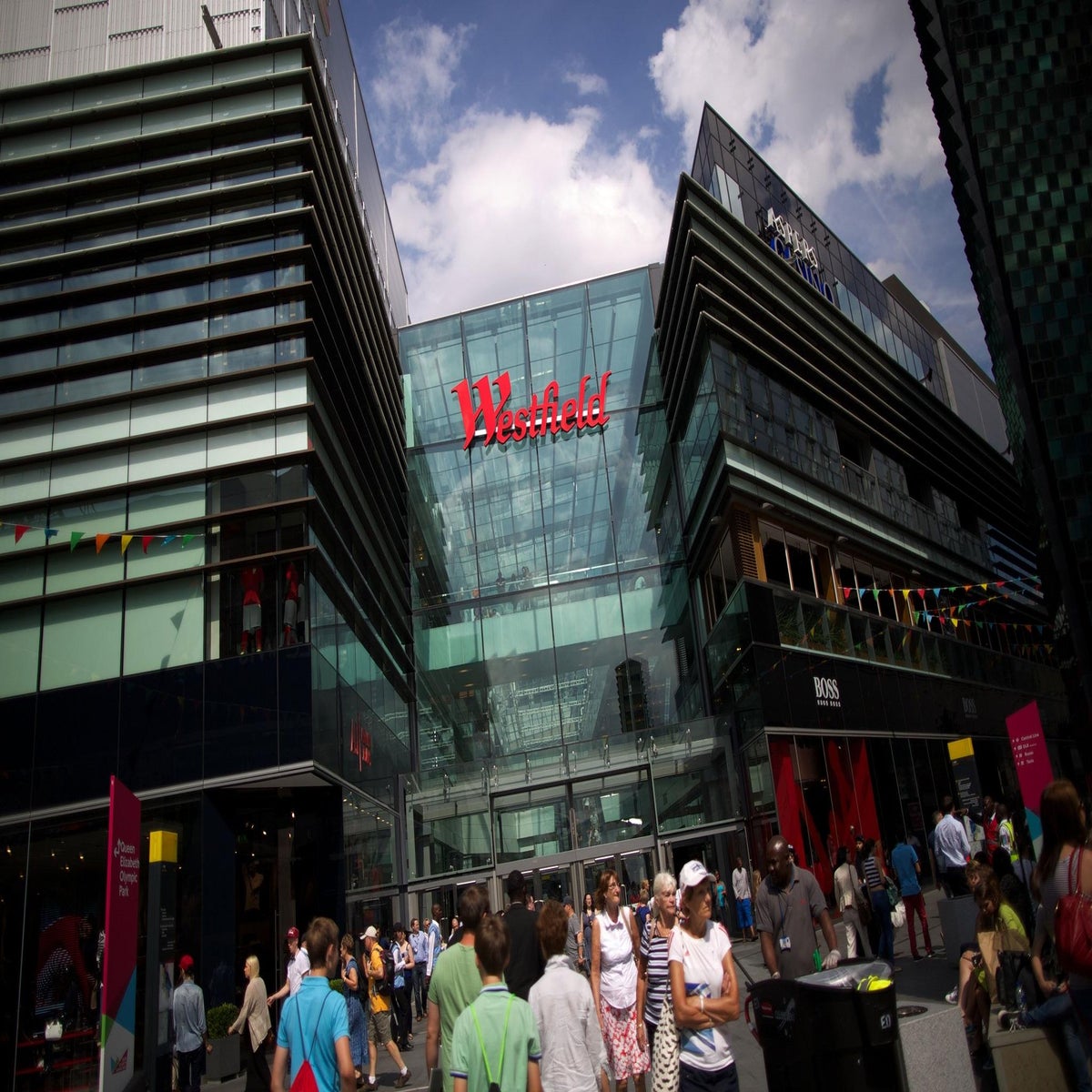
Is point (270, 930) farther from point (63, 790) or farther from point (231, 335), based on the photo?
point (231, 335)

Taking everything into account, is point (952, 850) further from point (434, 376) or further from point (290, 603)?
point (434, 376)

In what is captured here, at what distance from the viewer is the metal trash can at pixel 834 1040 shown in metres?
5.64

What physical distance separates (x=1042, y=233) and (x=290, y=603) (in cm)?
1335

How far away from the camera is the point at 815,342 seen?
29453mm

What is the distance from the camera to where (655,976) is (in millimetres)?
7090

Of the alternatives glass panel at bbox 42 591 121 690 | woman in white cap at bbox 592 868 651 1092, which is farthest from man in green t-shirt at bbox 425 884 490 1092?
glass panel at bbox 42 591 121 690

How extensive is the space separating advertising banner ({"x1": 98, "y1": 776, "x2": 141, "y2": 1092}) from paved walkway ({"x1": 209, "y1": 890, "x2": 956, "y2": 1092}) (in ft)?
12.8

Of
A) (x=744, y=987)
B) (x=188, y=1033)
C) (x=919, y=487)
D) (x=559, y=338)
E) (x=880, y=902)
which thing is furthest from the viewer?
(x=919, y=487)

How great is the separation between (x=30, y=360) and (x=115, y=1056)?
14.3m

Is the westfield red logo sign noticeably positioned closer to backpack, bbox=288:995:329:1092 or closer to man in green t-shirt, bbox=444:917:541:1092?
backpack, bbox=288:995:329:1092

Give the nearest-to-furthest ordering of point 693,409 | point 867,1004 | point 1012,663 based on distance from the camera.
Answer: point 867,1004, point 693,409, point 1012,663

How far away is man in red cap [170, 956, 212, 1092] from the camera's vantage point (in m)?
12.1

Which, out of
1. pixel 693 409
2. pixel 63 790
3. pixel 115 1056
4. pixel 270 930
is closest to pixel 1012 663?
pixel 693 409

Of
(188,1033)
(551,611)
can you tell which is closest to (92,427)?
(188,1033)
